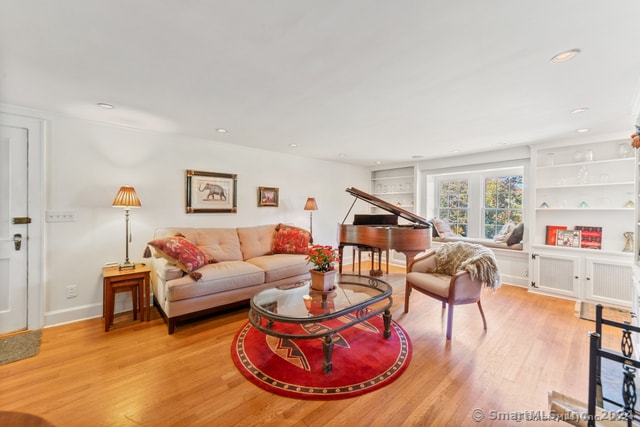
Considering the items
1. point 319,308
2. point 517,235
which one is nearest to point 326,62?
point 319,308

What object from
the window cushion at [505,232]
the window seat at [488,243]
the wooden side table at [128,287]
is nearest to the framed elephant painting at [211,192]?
the wooden side table at [128,287]

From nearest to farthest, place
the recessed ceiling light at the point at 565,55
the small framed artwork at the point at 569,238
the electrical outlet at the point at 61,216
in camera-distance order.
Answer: the recessed ceiling light at the point at 565,55 → the electrical outlet at the point at 61,216 → the small framed artwork at the point at 569,238

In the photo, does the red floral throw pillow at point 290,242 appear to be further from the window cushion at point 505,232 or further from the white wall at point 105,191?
the window cushion at point 505,232

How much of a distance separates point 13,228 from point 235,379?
2.77m

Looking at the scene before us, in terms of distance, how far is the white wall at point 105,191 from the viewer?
277cm

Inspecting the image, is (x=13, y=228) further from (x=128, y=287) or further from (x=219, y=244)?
(x=219, y=244)

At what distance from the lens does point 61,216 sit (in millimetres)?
2787

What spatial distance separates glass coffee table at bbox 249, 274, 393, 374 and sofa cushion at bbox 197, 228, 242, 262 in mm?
1157

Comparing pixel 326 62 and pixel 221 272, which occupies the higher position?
pixel 326 62

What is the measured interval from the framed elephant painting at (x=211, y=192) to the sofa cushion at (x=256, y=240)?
48 cm

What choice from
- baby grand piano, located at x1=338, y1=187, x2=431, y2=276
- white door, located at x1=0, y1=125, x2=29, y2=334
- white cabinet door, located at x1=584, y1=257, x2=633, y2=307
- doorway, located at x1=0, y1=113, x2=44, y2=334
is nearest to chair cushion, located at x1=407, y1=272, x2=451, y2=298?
baby grand piano, located at x1=338, y1=187, x2=431, y2=276

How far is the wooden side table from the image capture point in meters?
2.63

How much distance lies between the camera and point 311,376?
6.31 feet

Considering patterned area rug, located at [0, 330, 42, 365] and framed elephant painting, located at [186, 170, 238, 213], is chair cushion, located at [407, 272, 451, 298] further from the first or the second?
patterned area rug, located at [0, 330, 42, 365]
